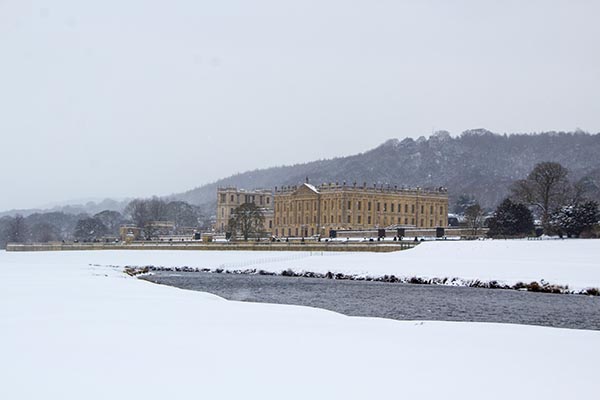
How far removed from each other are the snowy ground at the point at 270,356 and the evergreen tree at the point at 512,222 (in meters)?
63.5

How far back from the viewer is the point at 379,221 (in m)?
139

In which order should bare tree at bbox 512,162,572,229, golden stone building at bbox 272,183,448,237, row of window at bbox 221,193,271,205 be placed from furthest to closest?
row of window at bbox 221,193,271,205 < golden stone building at bbox 272,183,448,237 < bare tree at bbox 512,162,572,229

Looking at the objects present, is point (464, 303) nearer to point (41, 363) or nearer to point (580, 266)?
point (580, 266)

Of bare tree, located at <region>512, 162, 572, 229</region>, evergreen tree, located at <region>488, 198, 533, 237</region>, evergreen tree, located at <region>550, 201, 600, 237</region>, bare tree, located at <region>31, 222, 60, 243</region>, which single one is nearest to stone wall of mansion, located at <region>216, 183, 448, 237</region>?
bare tree, located at <region>512, 162, 572, 229</region>

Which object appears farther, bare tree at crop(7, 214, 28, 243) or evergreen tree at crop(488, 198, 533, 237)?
bare tree at crop(7, 214, 28, 243)

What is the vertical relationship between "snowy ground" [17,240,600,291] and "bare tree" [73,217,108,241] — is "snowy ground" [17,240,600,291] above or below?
below

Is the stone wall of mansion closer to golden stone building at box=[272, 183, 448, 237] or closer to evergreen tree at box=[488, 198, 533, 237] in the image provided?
golden stone building at box=[272, 183, 448, 237]

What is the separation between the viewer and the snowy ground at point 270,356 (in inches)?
420

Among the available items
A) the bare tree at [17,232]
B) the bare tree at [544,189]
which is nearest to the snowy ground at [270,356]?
the bare tree at [544,189]

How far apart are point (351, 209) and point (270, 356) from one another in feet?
403

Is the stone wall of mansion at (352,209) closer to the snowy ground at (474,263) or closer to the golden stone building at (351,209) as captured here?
the golden stone building at (351,209)

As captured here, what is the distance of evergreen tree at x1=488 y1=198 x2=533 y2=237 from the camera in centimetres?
8006

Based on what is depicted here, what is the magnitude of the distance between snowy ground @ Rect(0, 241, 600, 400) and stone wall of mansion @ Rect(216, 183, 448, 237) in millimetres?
111982

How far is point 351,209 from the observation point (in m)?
136
